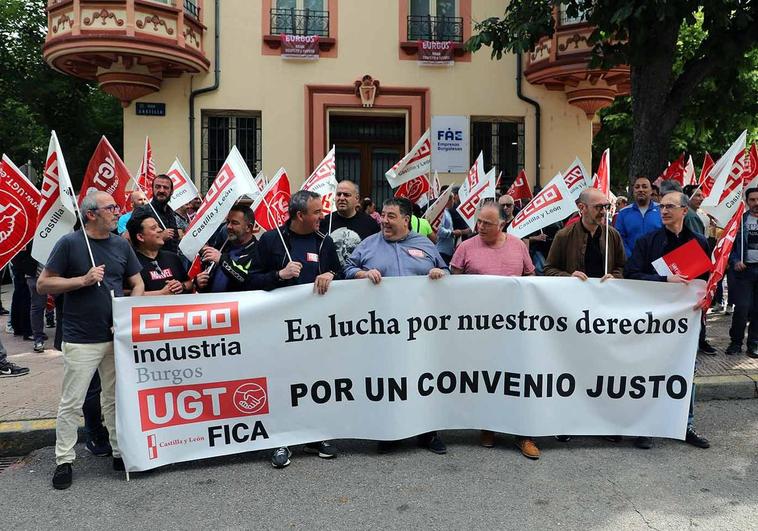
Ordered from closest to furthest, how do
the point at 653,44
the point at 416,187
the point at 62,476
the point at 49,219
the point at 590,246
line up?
the point at 62,476 < the point at 49,219 < the point at 590,246 < the point at 653,44 < the point at 416,187

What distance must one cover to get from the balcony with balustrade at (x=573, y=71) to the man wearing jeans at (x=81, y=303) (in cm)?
1085

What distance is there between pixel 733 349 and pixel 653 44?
3.97m

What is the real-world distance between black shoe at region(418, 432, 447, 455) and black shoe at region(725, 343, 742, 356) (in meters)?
4.22

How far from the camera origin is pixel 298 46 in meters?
14.0

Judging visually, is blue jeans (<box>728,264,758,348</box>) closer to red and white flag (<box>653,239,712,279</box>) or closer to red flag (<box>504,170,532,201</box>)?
red and white flag (<box>653,239,712,279</box>)

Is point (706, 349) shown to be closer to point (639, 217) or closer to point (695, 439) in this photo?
point (639, 217)

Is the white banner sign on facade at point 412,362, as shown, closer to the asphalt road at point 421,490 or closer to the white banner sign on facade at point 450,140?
the asphalt road at point 421,490

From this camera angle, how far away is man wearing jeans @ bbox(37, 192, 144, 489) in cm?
423

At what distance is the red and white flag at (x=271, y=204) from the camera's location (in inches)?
215

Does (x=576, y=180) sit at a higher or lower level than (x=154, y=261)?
higher

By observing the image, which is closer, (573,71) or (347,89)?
(573,71)

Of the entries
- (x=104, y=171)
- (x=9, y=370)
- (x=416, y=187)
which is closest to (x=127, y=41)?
(x=416, y=187)

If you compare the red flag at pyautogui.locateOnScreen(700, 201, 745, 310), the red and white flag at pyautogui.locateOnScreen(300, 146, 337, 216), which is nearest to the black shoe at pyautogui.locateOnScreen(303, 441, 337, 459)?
the red and white flag at pyautogui.locateOnScreen(300, 146, 337, 216)

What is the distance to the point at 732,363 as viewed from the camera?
691 centimetres
